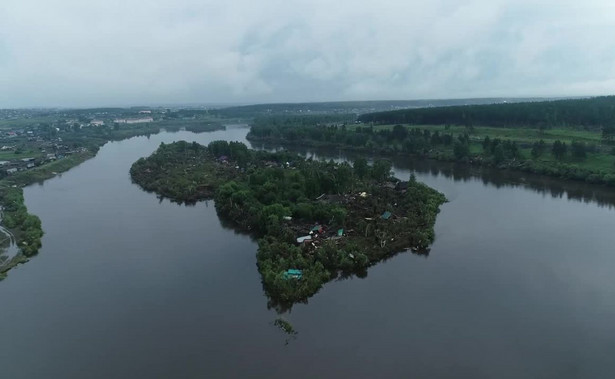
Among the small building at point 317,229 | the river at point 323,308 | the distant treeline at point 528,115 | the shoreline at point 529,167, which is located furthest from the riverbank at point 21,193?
the distant treeline at point 528,115

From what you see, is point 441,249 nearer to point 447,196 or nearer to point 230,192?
point 447,196

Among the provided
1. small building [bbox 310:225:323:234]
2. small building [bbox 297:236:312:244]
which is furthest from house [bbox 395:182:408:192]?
small building [bbox 297:236:312:244]

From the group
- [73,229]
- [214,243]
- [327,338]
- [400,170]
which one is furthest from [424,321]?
[400,170]

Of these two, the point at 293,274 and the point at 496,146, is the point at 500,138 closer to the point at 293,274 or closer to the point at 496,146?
the point at 496,146

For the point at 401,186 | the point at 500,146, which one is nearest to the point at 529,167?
the point at 500,146

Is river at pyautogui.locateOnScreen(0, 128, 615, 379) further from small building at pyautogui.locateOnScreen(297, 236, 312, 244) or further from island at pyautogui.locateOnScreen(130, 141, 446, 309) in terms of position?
small building at pyautogui.locateOnScreen(297, 236, 312, 244)
